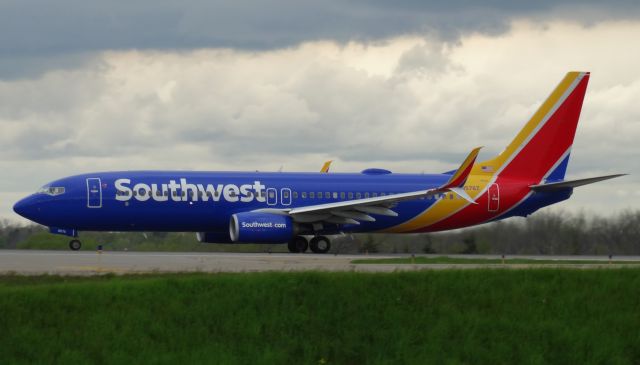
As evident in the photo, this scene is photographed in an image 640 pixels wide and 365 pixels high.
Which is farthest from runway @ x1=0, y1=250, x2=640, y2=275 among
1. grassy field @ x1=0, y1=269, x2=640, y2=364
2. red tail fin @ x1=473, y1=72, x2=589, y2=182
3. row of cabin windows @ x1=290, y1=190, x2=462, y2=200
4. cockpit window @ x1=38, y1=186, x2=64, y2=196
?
red tail fin @ x1=473, y1=72, x2=589, y2=182

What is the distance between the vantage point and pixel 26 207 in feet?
145

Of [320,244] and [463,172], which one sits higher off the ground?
[463,172]

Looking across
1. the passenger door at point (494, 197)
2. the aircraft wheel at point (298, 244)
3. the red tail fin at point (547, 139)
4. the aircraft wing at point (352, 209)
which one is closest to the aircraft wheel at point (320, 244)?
the aircraft wheel at point (298, 244)

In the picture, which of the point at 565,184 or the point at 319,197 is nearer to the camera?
the point at 319,197

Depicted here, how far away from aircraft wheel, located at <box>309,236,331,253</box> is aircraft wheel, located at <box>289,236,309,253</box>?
0.32 metres

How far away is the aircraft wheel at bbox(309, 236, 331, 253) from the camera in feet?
154

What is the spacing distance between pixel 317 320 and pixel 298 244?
25406 millimetres

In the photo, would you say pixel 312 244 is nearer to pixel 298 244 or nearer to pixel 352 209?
pixel 298 244

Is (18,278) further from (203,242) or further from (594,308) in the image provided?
(203,242)

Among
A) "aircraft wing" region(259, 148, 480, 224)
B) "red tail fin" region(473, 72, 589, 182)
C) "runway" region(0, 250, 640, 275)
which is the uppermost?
"red tail fin" region(473, 72, 589, 182)

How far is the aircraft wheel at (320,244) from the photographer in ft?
154

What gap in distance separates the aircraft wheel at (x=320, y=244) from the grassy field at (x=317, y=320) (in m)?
22.3

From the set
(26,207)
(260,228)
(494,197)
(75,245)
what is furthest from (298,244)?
(26,207)

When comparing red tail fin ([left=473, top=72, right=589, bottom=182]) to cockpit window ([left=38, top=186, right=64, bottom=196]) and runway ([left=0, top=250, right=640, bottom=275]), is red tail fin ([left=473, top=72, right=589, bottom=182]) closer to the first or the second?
runway ([left=0, top=250, right=640, bottom=275])
